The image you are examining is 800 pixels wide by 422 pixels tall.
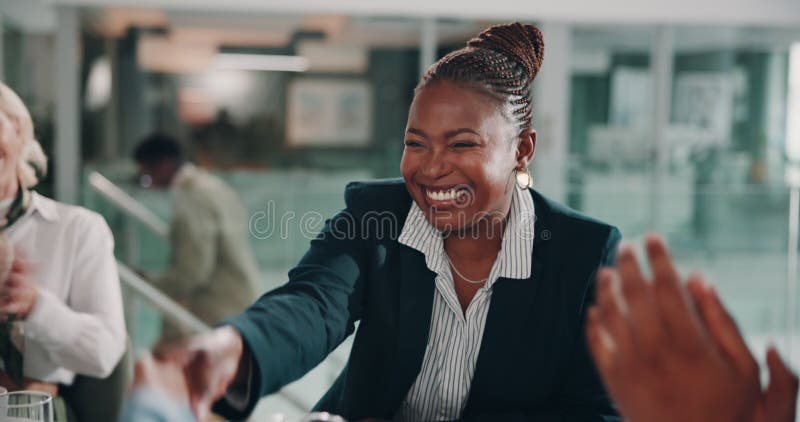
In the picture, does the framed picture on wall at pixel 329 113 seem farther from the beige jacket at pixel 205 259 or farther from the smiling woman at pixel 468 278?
the smiling woman at pixel 468 278

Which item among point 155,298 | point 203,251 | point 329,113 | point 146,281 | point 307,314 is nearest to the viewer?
point 307,314

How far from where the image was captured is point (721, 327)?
85 cm

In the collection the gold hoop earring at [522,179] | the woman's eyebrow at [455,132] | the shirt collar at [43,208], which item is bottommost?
the shirt collar at [43,208]

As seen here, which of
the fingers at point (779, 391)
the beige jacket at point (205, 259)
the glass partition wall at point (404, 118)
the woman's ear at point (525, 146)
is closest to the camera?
the fingers at point (779, 391)

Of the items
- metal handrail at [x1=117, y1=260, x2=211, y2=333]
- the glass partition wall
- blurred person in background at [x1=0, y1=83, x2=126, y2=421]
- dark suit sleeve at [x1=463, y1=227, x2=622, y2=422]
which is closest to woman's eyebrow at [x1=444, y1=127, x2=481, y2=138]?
dark suit sleeve at [x1=463, y1=227, x2=622, y2=422]

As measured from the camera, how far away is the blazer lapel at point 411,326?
1354mm

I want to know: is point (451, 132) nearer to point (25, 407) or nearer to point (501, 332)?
point (501, 332)

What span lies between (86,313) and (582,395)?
87 cm

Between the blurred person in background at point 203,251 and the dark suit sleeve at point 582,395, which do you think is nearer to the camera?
the dark suit sleeve at point 582,395

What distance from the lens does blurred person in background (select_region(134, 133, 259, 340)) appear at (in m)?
3.72

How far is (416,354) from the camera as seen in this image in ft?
4.44

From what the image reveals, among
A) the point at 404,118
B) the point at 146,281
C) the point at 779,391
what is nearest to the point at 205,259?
the point at 146,281

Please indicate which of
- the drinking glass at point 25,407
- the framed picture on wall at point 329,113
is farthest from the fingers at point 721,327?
the framed picture on wall at point 329,113

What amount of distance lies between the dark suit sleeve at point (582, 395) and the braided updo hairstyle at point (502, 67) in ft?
0.87
